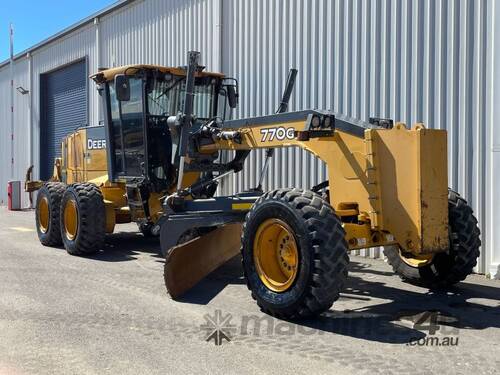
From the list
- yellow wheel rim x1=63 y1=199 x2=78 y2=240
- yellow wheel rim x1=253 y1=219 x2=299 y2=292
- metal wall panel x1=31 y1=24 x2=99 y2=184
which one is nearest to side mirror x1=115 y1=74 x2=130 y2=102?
yellow wheel rim x1=63 y1=199 x2=78 y2=240

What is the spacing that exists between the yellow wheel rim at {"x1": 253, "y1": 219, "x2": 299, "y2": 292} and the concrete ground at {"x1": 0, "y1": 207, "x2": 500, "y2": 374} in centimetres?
41

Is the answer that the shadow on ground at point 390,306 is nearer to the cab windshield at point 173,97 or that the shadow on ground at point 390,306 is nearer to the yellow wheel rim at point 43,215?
the cab windshield at point 173,97

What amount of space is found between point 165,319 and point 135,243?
225 inches

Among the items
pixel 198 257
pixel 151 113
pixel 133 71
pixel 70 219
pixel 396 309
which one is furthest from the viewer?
pixel 70 219

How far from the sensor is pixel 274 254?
239 inches

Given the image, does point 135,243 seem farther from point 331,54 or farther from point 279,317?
→ point 279,317

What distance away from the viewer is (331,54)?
10.4 meters

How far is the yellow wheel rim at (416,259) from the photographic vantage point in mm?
6555

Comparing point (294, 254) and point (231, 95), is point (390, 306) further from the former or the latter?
point (231, 95)

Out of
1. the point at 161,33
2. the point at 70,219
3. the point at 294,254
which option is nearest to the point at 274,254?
the point at 294,254

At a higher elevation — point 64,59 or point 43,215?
point 64,59

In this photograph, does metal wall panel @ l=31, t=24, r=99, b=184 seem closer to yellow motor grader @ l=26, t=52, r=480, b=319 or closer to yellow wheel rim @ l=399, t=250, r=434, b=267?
yellow motor grader @ l=26, t=52, r=480, b=319

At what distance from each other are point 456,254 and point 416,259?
0.60 metres

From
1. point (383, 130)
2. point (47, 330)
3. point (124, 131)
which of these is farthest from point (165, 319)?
point (124, 131)
